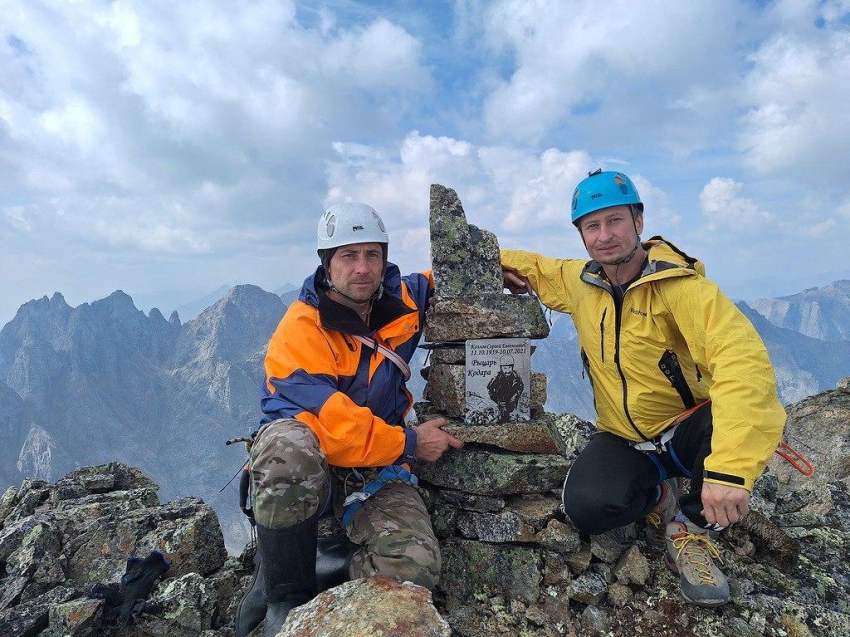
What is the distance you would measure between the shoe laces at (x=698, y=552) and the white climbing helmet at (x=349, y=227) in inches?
190

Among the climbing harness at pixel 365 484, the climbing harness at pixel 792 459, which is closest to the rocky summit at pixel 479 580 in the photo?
the climbing harness at pixel 792 459

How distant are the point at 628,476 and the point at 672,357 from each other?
1.48m

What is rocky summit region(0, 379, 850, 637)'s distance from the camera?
516 centimetres

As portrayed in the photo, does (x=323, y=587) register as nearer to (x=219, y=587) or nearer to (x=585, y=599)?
(x=219, y=587)

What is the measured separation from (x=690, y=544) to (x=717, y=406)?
1.95 m

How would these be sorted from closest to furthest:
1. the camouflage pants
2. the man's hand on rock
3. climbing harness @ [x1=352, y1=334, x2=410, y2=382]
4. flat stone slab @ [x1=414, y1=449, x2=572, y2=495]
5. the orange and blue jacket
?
the camouflage pants, the orange and blue jacket, climbing harness @ [x1=352, y1=334, x2=410, y2=382], the man's hand on rock, flat stone slab @ [x1=414, y1=449, x2=572, y2=495]

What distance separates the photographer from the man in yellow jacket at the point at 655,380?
15.9 ft

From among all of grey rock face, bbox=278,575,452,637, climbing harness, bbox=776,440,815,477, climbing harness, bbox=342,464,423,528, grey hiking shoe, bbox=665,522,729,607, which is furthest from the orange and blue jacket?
climbing harness, bbox=776,440,815,477

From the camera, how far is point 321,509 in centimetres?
486

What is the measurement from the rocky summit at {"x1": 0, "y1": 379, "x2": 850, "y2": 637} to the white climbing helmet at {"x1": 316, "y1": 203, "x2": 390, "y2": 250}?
3166 mm

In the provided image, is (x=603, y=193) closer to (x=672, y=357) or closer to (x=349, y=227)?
(x=672, y=357)

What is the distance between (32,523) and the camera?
24.2 feet

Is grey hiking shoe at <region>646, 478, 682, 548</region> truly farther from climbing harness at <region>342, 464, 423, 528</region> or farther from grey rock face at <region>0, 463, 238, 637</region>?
grey rock face at <region>0, 463, 238, 637</region>

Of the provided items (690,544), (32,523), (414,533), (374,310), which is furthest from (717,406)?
(32,523)
